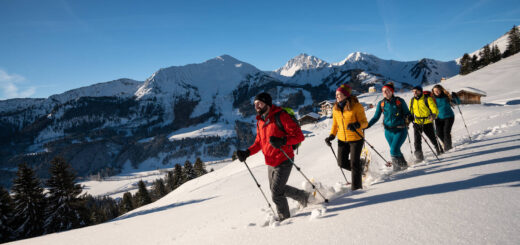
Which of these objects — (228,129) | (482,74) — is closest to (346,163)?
(482,74)

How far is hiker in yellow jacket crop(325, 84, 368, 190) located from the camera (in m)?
4.43

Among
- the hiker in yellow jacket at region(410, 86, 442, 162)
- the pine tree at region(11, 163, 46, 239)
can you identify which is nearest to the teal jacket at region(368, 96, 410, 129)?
the hiker in yellow jacket at region(410, 86, 442, 162)

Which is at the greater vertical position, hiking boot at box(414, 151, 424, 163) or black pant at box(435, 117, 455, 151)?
black pant at box(435, 117, 455, 151)

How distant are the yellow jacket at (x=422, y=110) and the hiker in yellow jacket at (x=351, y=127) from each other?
3.43 m

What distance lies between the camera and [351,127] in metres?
4.42

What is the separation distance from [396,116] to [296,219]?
146 inches

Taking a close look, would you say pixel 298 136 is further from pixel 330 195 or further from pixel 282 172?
pixel 330 195

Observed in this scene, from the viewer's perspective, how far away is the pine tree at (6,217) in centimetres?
1686

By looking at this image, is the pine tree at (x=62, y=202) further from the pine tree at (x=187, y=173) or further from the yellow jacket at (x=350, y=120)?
the yellow jacket at (x=350, y=120)

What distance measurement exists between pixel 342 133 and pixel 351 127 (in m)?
0.37

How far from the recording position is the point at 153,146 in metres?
194

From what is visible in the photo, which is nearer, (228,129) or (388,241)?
(388,241)

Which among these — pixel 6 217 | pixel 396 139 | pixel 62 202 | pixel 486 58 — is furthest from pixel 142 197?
pixel 486 58

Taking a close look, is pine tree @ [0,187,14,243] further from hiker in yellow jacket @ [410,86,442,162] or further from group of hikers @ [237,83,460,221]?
hiker in yellow jacket @ [410,86,442,162]
